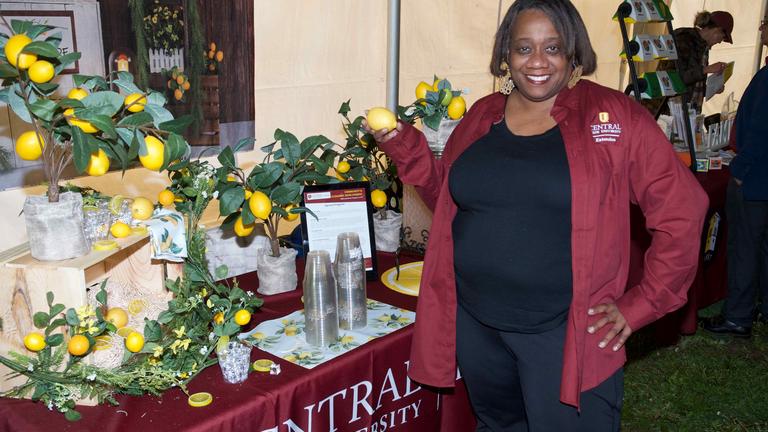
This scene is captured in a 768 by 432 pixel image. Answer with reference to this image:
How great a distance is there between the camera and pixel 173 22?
2639 millimetres

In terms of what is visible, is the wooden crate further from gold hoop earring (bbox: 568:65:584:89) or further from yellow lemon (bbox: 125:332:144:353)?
gold hoop earring (bbox: 568:65:584:89)

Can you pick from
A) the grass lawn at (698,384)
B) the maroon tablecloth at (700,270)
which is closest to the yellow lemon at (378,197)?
the maroon tablecloth at (700,270)

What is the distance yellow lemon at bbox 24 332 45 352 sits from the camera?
1296 millimetres

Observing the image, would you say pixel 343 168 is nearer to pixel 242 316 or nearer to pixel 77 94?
pixel 242 316

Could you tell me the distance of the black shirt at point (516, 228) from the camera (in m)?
1.48

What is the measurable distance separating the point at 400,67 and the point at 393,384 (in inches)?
82.3

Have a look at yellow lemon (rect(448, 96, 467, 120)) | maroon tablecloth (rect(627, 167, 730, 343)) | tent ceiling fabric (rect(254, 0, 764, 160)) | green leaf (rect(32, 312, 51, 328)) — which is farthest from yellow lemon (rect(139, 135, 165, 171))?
maroon tablecloth (rect(627, 167, 730, 343))

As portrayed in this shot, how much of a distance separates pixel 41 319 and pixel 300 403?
561 mm

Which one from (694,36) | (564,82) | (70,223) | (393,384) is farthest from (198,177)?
(694,36)

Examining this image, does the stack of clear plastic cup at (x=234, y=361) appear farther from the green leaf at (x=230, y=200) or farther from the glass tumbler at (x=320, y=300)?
the green leaf at (x=230, y=200)

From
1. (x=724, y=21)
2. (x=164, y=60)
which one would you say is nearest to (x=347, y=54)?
(x=164, y=60)

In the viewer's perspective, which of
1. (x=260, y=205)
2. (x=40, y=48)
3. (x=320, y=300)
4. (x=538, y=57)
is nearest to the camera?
(x=40, y=48)

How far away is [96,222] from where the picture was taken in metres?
1.46

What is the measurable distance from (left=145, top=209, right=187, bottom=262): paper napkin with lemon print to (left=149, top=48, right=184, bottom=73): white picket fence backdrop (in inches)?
47.6
